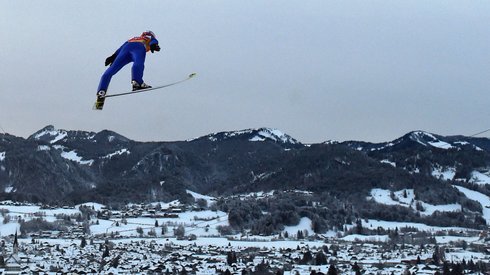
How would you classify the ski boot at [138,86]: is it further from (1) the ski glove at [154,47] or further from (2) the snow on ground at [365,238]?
(2) the snow on ground at [365,238]

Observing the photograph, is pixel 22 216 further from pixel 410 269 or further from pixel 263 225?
pixel 410 269

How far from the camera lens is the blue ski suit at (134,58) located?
1809cm

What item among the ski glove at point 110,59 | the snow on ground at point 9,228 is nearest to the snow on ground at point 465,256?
the snow on ground at point 9,228

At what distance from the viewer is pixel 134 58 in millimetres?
18109

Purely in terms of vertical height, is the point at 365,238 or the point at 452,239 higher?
the point at 365,238

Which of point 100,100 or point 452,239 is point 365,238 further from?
point 100,100

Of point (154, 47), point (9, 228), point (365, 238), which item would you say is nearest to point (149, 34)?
point (154, 47)

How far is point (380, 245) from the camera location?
170375mm

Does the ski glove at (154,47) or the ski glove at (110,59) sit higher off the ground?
the ski glove at (154,47)

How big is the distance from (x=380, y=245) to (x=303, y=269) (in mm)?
57934

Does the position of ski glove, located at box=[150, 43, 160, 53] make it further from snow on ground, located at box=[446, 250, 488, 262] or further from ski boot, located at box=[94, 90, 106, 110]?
snow on ground, located at box=[446, 250, 488, 262]

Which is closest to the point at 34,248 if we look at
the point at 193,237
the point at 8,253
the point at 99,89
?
the point at 8,253

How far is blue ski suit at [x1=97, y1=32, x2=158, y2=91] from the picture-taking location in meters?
18.1

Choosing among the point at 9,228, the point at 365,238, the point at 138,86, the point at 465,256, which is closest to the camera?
the point at 138,86
